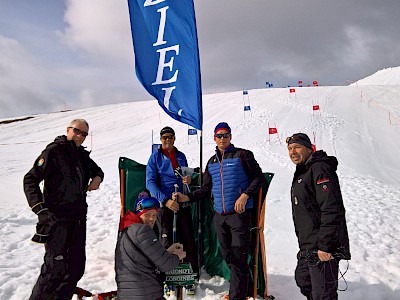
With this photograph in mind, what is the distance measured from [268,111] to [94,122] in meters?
17.5

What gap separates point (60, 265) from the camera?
129 inches

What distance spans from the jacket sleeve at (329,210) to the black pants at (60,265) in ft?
8.57

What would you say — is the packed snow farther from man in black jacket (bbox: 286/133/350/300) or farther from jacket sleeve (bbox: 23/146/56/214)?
jacket sleeve (bbox: 23/146/56/214)

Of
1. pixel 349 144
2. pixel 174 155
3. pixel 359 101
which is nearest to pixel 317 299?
pixel 174 155

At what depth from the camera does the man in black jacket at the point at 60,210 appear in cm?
318

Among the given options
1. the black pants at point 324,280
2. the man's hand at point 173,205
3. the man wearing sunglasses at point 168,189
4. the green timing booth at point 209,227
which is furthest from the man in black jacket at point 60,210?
the black pants at point 324,280

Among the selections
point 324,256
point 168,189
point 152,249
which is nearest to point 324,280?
point 324,256

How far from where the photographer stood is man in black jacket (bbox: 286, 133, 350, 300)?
9.22 feet

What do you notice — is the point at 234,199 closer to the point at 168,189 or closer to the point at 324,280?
the point at 168,189

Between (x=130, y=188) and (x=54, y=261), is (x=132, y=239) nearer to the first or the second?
(x=54, y=261)

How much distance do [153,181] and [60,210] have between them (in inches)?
46.8

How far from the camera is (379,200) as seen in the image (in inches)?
351

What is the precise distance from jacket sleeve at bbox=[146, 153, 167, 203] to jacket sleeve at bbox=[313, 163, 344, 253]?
1.93 m

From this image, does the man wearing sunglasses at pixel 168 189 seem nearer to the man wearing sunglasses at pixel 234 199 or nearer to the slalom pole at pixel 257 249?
the man wearing sunglasses at pixel 234 199
